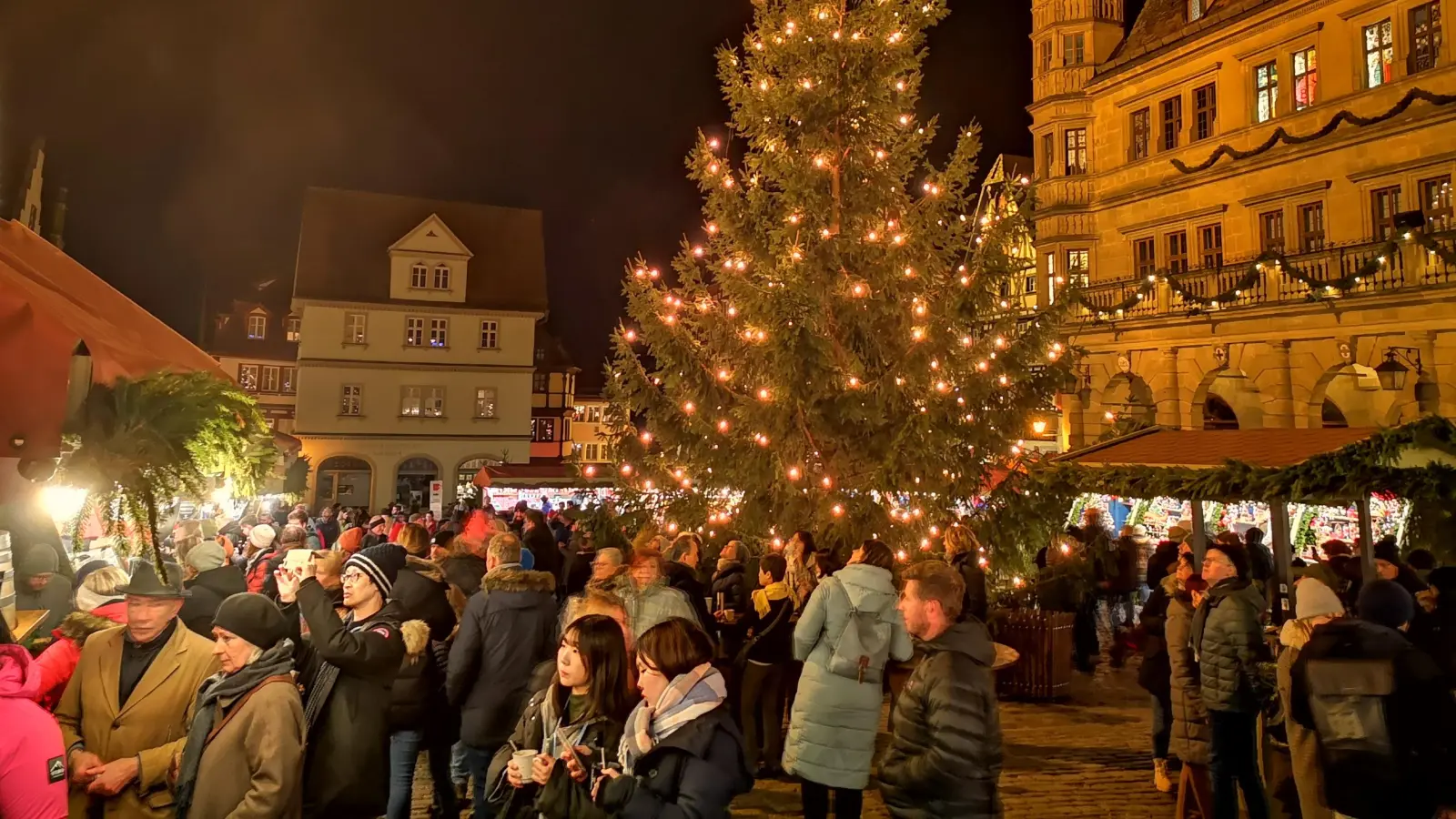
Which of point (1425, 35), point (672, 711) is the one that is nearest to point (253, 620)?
point (672, 711)

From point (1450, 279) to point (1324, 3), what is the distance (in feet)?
27.3

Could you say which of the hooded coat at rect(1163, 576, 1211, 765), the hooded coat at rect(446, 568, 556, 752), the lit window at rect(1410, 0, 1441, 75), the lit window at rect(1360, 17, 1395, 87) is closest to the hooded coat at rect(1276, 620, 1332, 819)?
the hooded coat at rect(1163, 576, 1211, 765)

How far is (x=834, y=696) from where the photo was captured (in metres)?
5.05

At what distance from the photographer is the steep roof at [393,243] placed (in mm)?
35000

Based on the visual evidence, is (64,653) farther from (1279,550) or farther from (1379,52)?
(1379,52)

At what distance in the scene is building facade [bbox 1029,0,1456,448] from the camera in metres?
18.9

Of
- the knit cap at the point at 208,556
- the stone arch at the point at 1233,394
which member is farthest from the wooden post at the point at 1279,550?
the stone arch at the point at 1233,394

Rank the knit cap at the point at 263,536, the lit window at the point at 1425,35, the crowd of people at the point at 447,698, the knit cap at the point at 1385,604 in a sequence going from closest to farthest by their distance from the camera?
the crowd of people at the point at 447,698 → the knit cap at the point at 1385,604 → the knit cap at the point at 263,536 → the lit window at the point at 1425,35

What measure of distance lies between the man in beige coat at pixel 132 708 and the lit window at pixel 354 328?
3346cm

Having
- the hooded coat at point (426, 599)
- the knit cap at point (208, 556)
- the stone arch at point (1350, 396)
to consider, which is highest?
the stone arch at point (1350, 396)

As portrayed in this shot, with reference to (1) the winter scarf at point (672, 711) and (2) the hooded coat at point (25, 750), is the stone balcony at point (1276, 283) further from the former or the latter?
(2) the hooded coat at point (25, 750)

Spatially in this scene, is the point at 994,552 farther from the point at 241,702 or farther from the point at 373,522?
the point at 373,522

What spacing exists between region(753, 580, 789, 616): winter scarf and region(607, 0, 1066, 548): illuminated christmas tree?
3.43m

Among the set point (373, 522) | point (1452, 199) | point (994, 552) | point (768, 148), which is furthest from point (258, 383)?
point (1452, 199)
